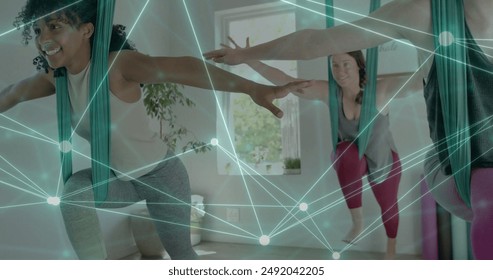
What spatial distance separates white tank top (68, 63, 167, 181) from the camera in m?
1.53

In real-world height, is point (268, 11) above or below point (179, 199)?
above

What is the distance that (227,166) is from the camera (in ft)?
4.83

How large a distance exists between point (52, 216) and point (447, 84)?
5.09 ft

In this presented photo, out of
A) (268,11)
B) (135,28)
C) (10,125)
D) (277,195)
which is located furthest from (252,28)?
(10,125)

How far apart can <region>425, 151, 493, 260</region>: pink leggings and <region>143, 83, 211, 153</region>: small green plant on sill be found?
31.3 inches

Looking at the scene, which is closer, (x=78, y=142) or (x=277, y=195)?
(x=277, y=195)

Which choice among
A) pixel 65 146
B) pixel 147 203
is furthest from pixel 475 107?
pixel 65 146

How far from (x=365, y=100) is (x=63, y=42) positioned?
117 cm

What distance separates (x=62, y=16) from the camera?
156cm

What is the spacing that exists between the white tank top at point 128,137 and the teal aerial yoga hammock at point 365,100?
2.10ft

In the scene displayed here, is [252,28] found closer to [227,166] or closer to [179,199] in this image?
[227,166]

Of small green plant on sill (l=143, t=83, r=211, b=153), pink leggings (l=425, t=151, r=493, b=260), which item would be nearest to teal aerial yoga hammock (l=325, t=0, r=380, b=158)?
pink leggings (l=425, t=151, r=493, b=260)

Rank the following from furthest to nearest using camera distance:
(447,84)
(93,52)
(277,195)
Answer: (93,52) < (277,195) < (447,84)

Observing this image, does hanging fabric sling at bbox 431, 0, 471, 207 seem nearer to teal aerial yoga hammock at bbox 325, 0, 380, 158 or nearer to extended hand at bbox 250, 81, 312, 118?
teal aerial yoga hammock at bbox 325, 0, 380, 158
